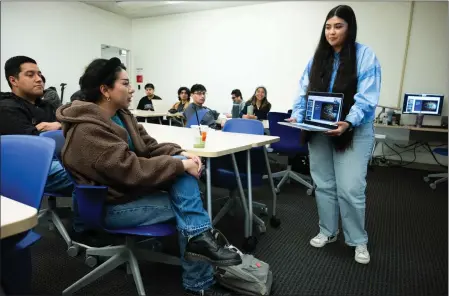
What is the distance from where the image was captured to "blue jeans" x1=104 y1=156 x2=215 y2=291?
1303mm

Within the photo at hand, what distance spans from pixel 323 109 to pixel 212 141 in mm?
707

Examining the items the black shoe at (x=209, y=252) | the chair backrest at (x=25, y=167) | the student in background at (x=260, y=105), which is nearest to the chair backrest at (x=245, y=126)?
the black shoe at (x=209, y=252)

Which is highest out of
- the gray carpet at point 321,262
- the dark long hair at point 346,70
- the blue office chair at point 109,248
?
the dark long hair at point 346,70

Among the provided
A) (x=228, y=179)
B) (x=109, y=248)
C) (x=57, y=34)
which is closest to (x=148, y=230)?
(x=109, y=248)

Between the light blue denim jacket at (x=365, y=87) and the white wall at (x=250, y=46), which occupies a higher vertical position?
the white wall at (x=250, y=46)

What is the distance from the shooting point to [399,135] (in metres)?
5.05

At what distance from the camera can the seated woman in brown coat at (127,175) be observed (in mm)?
1251

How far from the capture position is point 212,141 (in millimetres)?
1912

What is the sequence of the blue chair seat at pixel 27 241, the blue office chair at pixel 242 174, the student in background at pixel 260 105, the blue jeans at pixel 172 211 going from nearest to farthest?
the blue chair seat at pixel 27 241
the blue jeans at pixel 172 211
the blue office chair at pixel 242 174
the student in background at pixel 260 105

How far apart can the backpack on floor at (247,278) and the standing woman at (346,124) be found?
69cm

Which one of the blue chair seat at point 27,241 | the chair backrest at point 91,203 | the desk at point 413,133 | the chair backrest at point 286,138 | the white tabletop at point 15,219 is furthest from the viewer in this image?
the desk at point 413,133

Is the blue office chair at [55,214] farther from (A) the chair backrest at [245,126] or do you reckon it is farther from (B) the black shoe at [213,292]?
(A) the chair backrest at [245,126]

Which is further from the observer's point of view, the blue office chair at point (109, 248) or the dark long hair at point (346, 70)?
the dark long hair at point (346, 70)

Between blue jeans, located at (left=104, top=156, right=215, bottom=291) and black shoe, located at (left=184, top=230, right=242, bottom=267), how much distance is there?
3 cm
